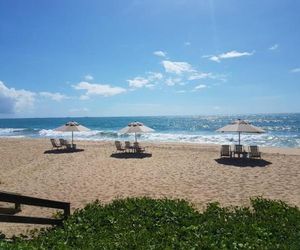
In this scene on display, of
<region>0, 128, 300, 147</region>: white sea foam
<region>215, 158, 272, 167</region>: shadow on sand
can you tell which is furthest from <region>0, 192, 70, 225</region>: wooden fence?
<region>0, 128, 300, 147</region>: white sea foam

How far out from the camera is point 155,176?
12.6 metres

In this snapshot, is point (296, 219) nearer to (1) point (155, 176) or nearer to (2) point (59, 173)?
(1) point (155, 176)

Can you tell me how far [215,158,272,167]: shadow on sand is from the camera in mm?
15172

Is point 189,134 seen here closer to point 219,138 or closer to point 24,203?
point 219,138

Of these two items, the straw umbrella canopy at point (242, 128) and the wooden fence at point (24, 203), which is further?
the straw umbrella canopy at point (242, 128)

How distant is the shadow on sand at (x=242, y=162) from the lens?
15.2 meters

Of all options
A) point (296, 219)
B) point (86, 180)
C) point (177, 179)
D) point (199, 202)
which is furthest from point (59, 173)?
point (296, 219)

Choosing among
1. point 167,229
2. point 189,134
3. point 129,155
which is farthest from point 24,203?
point 189,134

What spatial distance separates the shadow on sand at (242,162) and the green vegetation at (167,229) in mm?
8049

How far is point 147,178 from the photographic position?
1223 centimetres

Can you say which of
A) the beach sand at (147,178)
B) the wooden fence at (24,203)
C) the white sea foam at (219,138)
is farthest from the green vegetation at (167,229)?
the white sea foam at (219,138)

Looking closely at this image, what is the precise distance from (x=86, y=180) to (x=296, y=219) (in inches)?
297

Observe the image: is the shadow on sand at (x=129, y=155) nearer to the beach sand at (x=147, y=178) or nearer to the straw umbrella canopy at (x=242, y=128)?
the beach sand at (x=147, y=178)

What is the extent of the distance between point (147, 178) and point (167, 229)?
21.6 ft
